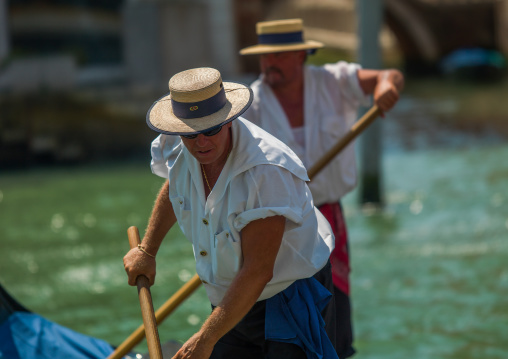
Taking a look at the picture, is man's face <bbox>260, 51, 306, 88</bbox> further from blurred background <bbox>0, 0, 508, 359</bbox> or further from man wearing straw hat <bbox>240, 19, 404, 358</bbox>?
blurred background <bbox>0, 0, 508, 359</bbox>

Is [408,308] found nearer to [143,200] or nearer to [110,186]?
[143,200]

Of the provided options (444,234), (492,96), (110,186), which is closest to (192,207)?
(444,234)

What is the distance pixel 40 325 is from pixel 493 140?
10458mm

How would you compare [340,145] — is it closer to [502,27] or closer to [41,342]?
[41,342]

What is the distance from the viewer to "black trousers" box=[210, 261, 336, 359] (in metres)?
2.77

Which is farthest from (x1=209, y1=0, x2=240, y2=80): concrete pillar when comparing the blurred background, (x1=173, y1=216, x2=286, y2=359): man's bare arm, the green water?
(x1=173, y1=216, x2=286, y2=359): man's bare arm

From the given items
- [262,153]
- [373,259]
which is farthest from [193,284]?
[373,259]

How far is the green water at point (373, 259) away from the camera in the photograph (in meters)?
5.27

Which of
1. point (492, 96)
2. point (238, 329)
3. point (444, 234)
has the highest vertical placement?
point (238, 329)

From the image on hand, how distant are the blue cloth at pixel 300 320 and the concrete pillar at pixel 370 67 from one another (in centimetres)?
534

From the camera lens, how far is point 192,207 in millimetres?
2746

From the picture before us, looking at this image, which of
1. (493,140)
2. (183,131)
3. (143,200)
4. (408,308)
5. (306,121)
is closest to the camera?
(183,131)

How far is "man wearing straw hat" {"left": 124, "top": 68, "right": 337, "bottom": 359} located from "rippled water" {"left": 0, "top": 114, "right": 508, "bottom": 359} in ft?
7.20

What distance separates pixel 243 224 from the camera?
253cm
